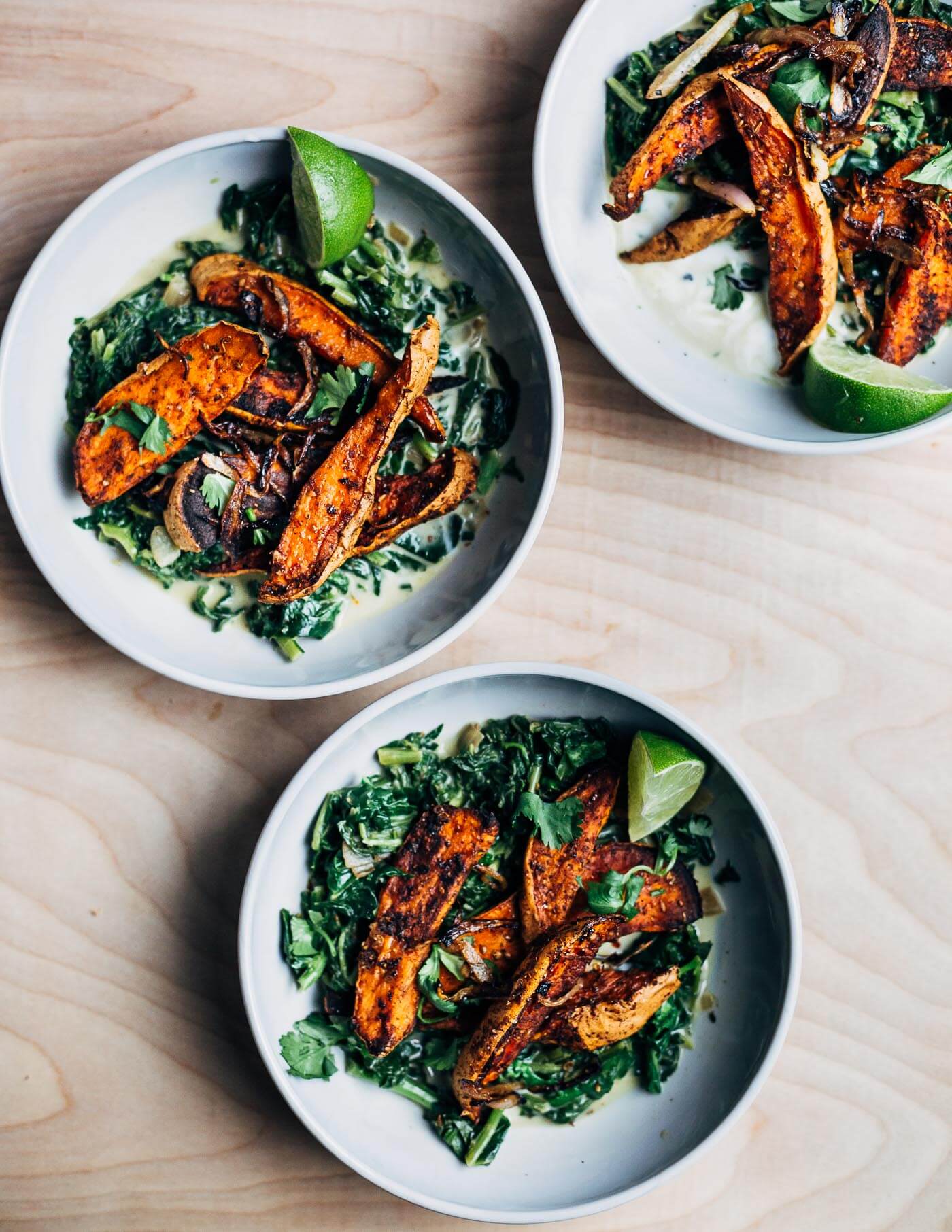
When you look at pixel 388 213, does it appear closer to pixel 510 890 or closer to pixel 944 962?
pixel 510 890

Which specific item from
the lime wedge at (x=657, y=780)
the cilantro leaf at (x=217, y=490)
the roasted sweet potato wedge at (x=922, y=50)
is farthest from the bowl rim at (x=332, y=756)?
A: the roasted sweet potato wedge at (x=922, y=50)

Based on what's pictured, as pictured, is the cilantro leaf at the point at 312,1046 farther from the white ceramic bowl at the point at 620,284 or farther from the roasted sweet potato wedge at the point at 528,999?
the white ceramic bowl at the point at 620,284

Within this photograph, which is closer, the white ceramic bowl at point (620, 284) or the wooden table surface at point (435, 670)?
the white ceramic bowl at point (620, 284)

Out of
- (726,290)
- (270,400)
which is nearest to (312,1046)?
(270,400)

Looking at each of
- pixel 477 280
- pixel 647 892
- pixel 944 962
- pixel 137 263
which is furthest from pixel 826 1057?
pixel 137 263

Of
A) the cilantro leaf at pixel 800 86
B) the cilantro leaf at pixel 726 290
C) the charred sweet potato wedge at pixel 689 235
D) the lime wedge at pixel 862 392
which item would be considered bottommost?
the lime wedge at pixel 862 392

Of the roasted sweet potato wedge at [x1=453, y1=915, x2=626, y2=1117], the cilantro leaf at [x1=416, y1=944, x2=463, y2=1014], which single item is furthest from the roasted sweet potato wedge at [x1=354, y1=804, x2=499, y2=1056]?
the roasted sweet potato wedge at [x1=453, y1=915, x2=626, y2=1117]
